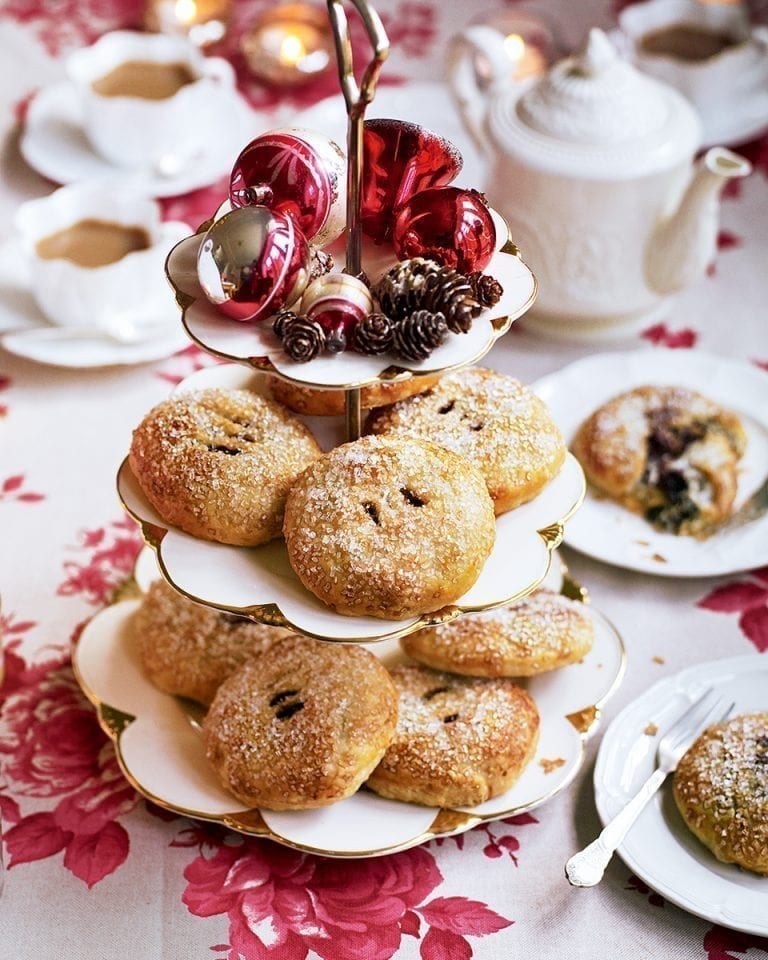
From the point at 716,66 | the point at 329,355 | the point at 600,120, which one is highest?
the point at 329,355

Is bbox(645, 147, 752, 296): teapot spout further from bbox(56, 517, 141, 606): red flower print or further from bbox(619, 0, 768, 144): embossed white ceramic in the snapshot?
bbox(56, 517, 141, 606): red flower print

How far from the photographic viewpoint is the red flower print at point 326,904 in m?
0.89

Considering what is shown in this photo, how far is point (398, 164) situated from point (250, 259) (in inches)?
5.8

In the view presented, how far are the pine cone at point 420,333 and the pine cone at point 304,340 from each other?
2.0 inches

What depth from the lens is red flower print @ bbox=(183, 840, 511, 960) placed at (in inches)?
35.1

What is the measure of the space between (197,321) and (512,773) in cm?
44

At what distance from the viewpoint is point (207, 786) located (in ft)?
3.14

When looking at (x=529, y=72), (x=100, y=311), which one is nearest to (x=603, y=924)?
(x=100, y=311)

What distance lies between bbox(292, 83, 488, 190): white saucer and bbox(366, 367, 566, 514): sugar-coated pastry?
2.35ft

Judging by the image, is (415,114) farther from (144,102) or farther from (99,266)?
(99,266)

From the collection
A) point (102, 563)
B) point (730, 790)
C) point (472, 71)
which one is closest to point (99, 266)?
point (102, 563)

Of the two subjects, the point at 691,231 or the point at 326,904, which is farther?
the point at 691,231

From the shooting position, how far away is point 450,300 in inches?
30.3

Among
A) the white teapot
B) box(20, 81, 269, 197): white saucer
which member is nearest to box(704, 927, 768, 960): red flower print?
the white teapot
